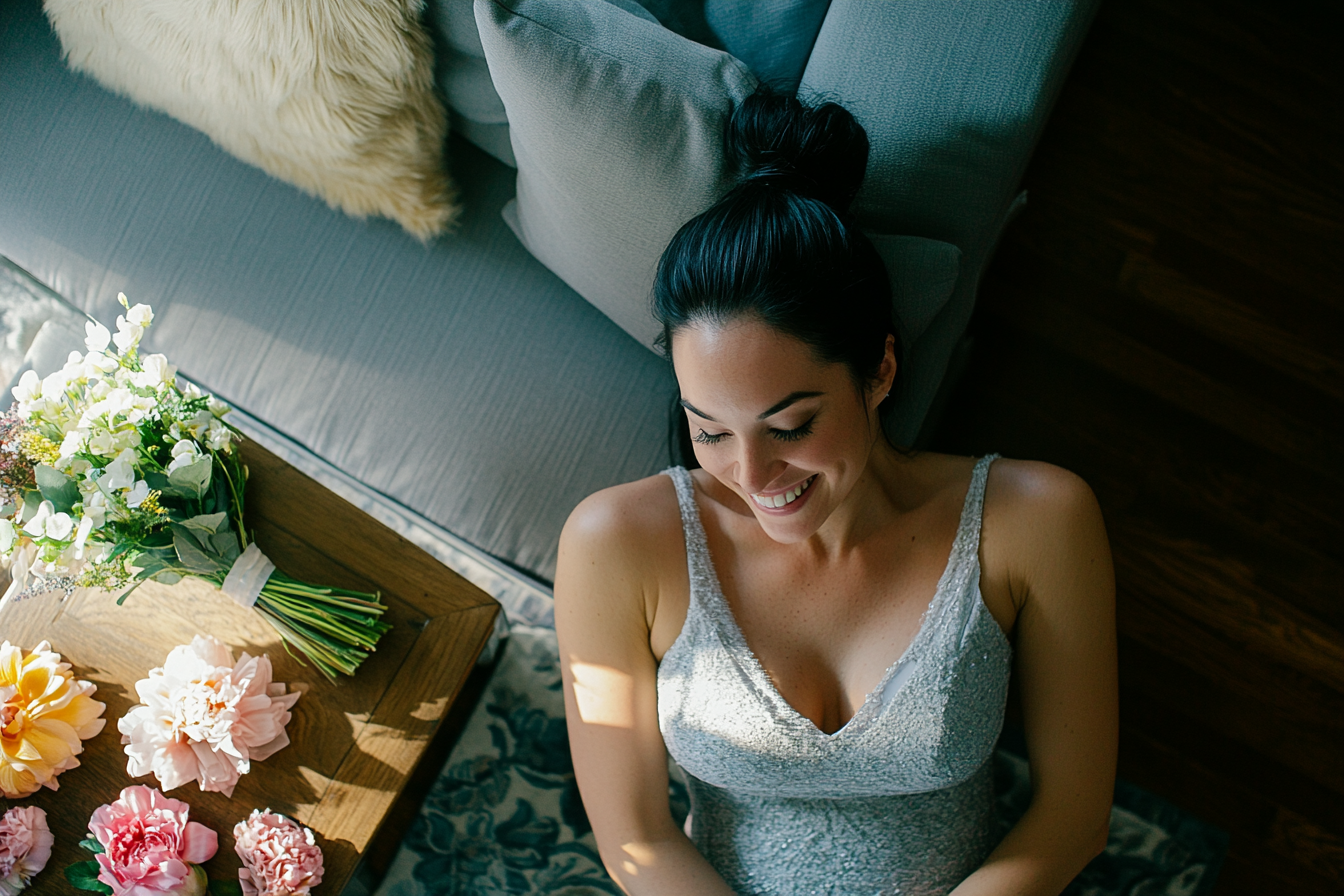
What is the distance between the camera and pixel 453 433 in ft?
5.22

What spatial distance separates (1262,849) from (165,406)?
82.0 inches

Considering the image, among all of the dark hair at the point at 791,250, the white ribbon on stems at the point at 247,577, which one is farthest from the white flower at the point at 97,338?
the dark hair at the point at 791,250

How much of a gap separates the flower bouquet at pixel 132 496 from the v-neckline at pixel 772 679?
51cm

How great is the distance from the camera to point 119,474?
1.15 meters

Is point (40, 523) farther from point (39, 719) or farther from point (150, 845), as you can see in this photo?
point (150, 845)

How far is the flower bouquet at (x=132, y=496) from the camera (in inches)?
46.3

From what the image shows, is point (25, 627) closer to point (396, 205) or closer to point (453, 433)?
point (453, 433)

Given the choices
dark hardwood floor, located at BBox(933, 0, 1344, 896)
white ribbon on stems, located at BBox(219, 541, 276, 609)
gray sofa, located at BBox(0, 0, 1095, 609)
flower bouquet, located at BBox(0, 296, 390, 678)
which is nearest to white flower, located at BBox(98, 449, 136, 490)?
flower bouquet, located at BBox(0, 296, 390, 678)

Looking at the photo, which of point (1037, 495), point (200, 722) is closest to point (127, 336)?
point (200, 722)

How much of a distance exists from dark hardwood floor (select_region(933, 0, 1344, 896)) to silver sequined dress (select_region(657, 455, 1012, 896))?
702mm

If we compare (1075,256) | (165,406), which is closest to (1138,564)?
(1075,256)

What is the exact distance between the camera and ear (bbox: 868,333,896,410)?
3.84 ft

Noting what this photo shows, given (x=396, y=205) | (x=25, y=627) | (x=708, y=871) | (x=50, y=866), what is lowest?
(x=50, y=866)

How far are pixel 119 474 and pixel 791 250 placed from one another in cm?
89
